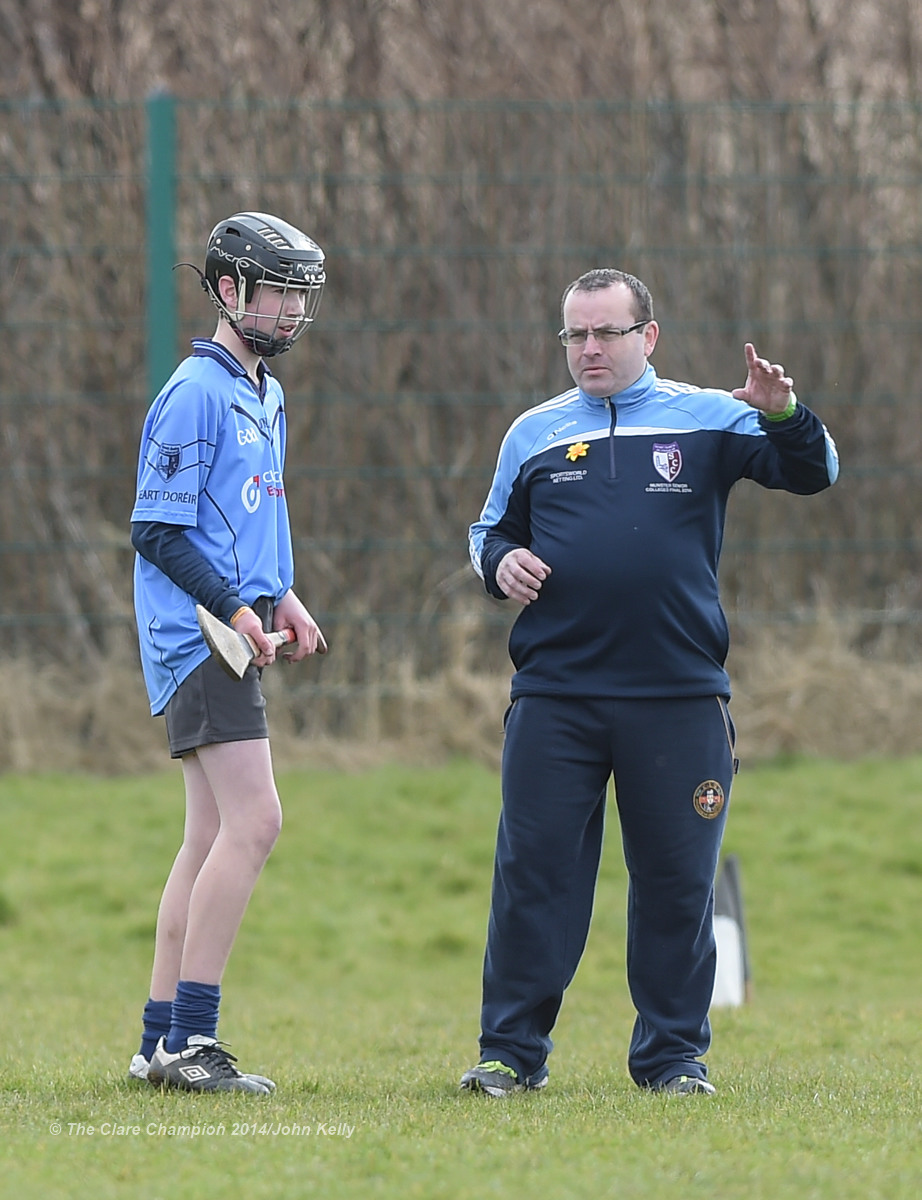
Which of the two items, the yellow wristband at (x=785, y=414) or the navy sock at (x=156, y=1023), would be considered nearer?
the yellow wristband at (x=785, y=414)

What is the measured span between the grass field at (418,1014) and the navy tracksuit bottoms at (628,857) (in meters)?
0.22

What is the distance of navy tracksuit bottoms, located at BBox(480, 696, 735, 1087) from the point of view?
16.8 feet

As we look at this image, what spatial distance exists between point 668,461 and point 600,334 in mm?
386

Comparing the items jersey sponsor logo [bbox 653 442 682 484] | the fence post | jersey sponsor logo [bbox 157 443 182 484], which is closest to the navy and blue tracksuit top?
jersey sponsor logo [bbox 653 442 682 484]

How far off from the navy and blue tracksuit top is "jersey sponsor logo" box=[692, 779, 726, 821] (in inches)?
9.9

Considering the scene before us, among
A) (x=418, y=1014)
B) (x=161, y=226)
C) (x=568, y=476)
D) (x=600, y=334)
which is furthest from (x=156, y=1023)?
(x=161, y=226)

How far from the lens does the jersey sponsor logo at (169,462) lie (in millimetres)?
4910

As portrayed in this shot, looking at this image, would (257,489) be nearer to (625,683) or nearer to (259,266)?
(259,266)

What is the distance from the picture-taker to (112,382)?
10469mm

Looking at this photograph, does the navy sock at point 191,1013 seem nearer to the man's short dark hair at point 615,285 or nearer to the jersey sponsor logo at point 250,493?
the jersey sponsor logo at point 250,493

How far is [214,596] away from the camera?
484cm

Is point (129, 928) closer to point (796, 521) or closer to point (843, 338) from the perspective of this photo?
point (796, 521)

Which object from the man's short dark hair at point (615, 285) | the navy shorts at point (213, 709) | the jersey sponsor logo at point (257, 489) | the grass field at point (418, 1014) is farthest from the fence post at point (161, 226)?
the navy shorts at point (213, 709)

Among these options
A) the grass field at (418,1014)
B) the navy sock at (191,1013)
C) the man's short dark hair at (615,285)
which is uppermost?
the man's short dark hair at (615,285)
